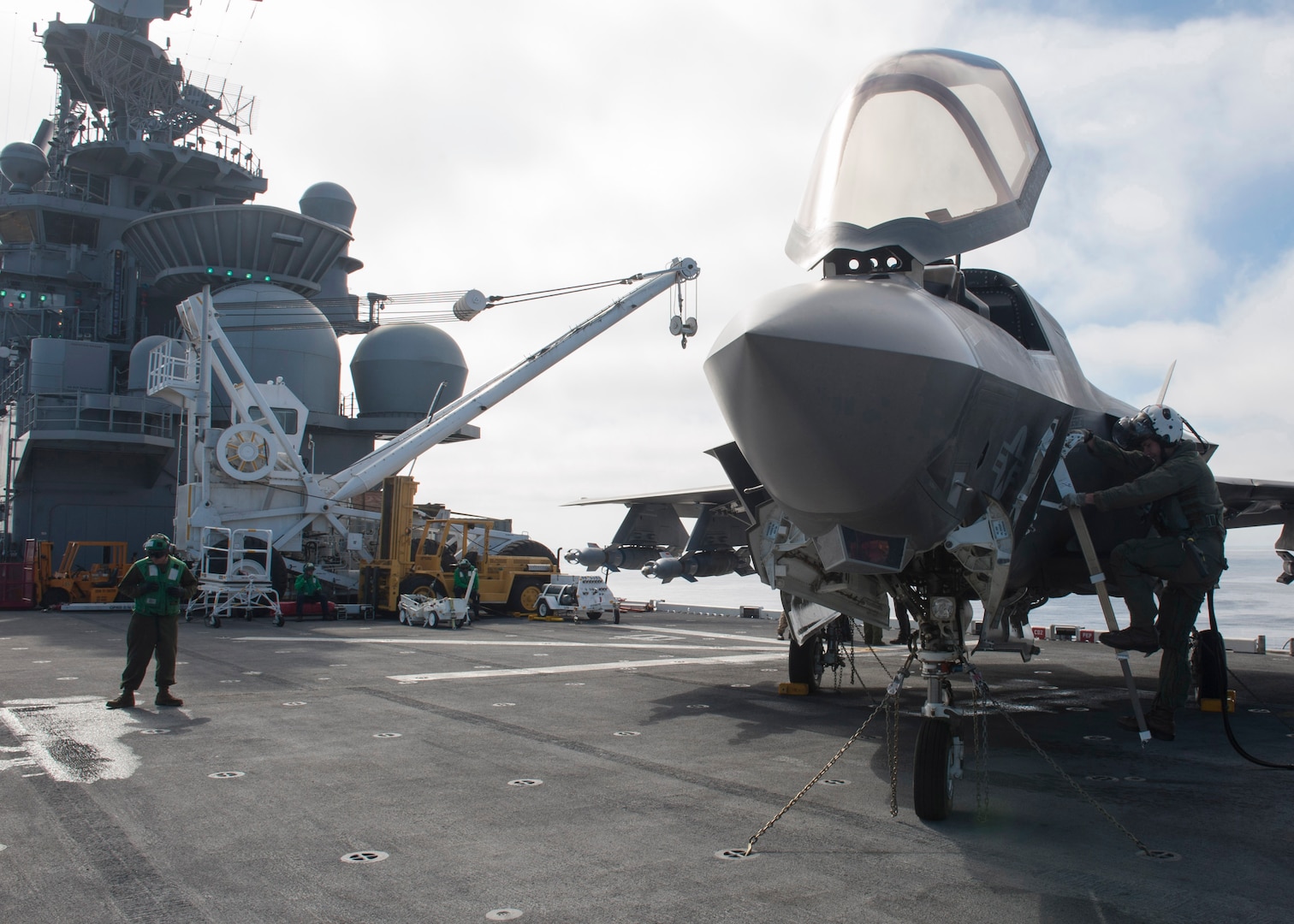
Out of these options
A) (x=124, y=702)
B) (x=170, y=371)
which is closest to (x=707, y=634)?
(x=124, y=702)

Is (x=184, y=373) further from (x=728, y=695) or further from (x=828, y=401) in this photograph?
(x=828, y=401)

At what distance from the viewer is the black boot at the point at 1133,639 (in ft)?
19.4

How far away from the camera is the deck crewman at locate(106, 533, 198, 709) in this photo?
9180mm

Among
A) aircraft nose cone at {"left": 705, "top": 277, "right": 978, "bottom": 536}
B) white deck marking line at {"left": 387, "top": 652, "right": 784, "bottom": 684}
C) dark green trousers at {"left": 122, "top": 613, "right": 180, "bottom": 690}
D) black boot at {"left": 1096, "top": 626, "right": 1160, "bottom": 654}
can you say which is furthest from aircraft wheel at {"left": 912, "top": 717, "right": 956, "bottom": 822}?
dark green trousers at {"left": 122, "top": 613, "right": 180, "bottom": 690}

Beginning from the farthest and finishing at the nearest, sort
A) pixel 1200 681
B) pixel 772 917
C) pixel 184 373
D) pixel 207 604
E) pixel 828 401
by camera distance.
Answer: pixel 184 373 → pixel 207 604 → pixel 1200 681 → pixel 828 401 → pixel 772 917

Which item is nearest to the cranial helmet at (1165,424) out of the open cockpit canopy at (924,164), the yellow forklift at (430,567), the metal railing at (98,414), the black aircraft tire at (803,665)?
the open cockpit canopy at (924,164)

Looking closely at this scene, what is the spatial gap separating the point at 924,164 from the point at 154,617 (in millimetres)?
8486

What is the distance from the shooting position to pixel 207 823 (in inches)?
196

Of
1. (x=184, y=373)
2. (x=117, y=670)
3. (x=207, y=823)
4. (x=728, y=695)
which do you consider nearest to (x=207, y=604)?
(x=184, y=373)

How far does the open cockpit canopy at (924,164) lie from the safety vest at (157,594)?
7.35 meters

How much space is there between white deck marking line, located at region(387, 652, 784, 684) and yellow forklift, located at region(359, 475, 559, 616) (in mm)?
12146

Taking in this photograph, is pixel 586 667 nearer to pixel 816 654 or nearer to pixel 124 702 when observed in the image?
pixel 816 654

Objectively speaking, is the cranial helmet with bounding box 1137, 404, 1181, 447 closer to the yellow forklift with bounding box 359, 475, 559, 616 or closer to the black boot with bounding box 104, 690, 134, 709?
the black boot with bounding box 104, 690, 134, 709

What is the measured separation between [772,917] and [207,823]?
3.20 meters
